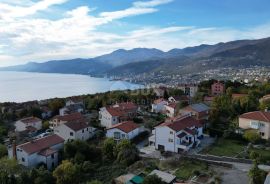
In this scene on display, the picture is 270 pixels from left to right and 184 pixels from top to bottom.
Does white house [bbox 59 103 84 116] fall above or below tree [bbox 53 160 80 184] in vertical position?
above

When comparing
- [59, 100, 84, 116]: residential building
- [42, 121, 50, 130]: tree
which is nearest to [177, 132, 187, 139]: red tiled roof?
[42, 121, 50, 130]: tree

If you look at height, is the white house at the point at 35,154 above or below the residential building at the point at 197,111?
below

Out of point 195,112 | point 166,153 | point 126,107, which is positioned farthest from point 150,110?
point 166,153

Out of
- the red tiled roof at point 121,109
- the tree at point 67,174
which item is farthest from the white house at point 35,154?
the red tiled roof at point 121,109

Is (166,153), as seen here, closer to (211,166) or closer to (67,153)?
(211,166)

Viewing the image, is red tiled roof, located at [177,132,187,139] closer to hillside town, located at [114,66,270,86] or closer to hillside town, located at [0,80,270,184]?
hillside town, located at [0,80,270,184]

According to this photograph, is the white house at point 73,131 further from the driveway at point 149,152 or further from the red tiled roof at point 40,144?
the driveway at point 149,152
